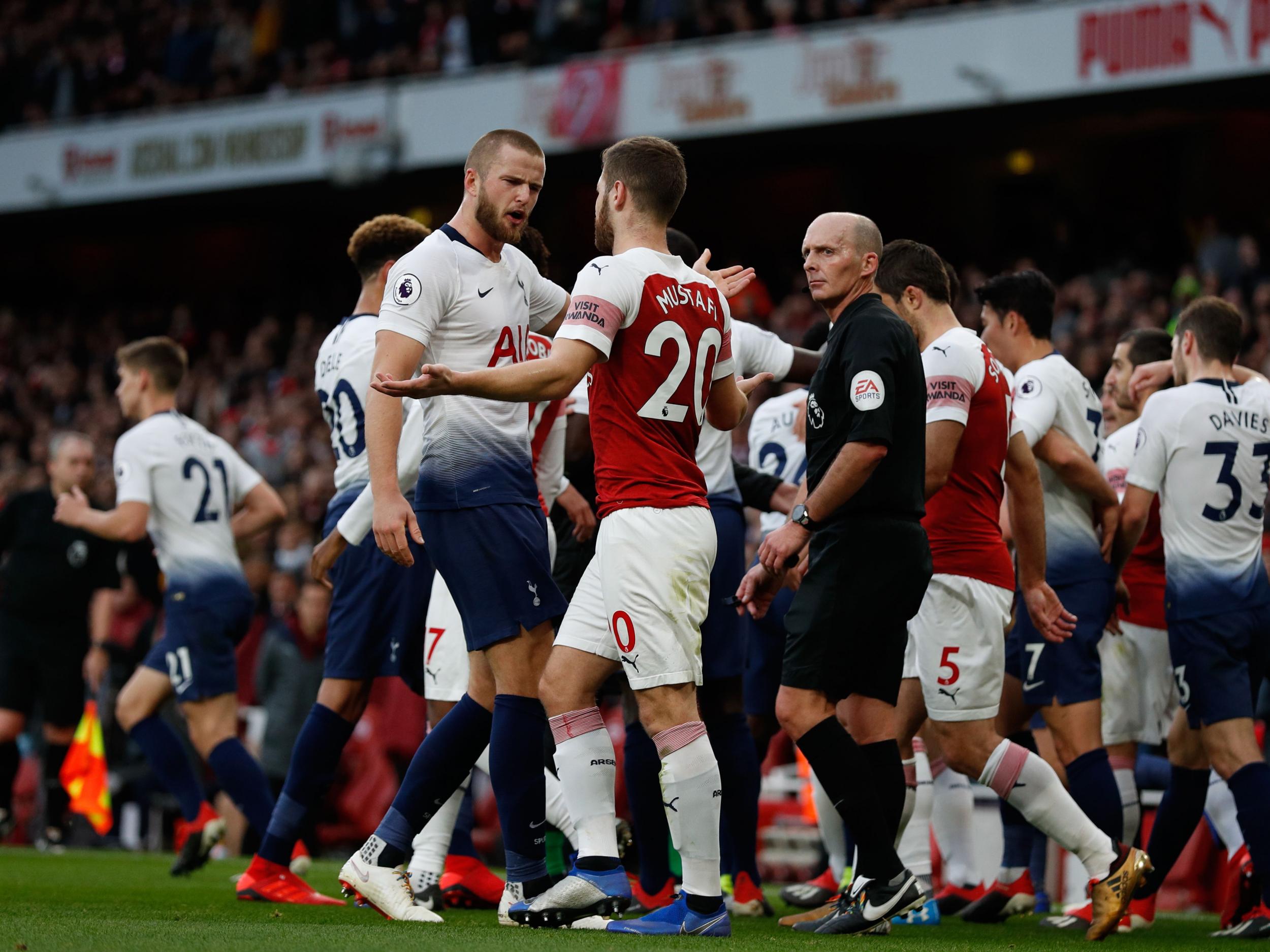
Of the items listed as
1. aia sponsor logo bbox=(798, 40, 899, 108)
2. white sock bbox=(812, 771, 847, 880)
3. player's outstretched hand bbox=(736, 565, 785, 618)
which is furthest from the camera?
aia sponsor logo bbox=(798, 40, 899, 108)

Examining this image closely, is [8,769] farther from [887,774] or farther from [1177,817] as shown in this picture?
[1177,817]

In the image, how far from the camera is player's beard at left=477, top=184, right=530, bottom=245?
5.41m

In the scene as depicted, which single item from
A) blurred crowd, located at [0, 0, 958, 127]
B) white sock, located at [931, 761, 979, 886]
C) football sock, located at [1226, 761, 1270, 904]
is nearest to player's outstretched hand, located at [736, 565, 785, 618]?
football sock, located at [1226, 761, 1270, 904]

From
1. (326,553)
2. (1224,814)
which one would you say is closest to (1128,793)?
(1224,814)

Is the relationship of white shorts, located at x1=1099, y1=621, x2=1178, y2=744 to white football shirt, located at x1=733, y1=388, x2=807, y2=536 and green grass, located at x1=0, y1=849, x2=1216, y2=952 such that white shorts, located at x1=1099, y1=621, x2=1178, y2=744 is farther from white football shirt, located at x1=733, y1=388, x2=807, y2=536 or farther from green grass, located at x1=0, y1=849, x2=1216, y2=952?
white football shirt, located at x1=733, y1=388, x2=807, y2=536

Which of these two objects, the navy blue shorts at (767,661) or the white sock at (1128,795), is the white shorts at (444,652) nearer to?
the navy blue shorts at (767,661)

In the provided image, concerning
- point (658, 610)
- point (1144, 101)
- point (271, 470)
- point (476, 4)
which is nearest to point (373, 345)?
point (658, 610)

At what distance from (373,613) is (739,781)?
1557 mm

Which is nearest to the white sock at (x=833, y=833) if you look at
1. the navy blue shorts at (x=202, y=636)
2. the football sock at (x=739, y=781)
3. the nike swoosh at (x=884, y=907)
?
the football sock at (x=739, y=781)

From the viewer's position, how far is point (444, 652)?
246 inches

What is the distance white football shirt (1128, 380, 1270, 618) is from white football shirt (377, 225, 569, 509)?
2.62 m

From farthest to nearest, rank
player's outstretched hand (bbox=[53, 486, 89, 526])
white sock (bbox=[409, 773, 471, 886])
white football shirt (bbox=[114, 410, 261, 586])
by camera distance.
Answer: white football shirt (bbox=[114, 410, 261, 586])
player's outstretched hand (bbox=[53, 486, 89, 526])
white sock (bbox=[409, 773, 471, 886])

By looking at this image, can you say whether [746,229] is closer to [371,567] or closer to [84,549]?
[84,549]

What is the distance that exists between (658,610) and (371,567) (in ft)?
6.13
